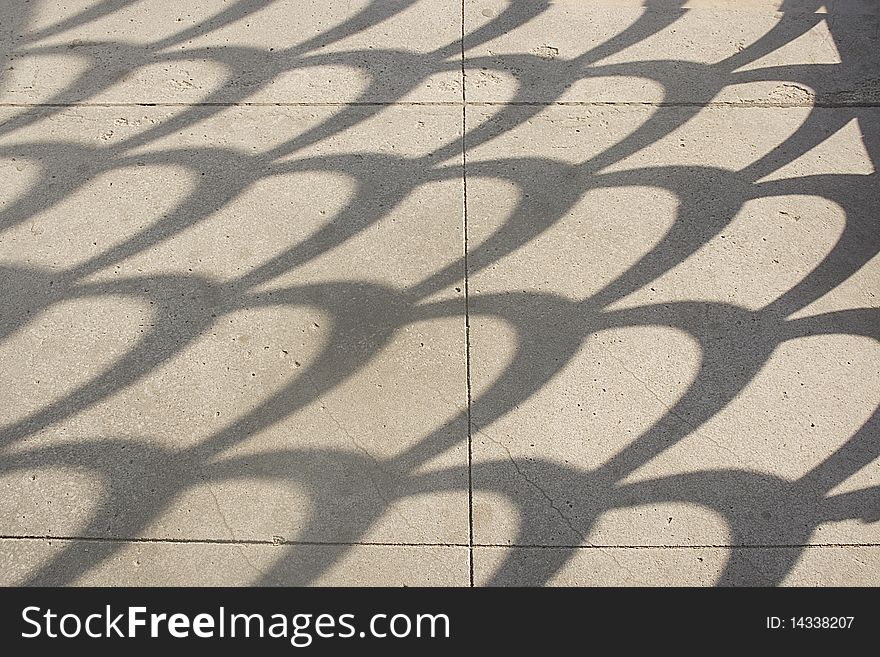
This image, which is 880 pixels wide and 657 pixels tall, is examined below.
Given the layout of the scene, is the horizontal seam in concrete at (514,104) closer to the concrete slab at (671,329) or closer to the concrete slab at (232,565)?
the concrete slab at (671,329)

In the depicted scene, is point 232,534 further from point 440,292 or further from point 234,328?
point 440,292

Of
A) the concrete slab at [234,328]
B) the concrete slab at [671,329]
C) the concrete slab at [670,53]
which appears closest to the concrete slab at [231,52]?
the concrete slab at [234,328]

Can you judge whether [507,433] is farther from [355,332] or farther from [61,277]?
[61,277]

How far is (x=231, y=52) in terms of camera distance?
4.28 metres

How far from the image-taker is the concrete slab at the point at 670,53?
13.6 ft

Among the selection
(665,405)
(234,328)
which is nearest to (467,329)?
(665,405)

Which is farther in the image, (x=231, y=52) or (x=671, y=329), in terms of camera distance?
(x=231, y=52)

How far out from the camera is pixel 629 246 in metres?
3.61

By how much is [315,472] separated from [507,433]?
70cm

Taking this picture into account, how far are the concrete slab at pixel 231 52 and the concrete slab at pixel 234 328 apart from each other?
0.51 feet

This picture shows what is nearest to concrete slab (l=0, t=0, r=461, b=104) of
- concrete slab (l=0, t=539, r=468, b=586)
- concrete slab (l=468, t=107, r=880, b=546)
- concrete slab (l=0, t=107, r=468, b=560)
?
concrete slab (l=0, t=107, r=468, b=560)

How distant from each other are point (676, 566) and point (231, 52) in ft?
10.4

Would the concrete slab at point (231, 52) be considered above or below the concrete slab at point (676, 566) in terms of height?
above

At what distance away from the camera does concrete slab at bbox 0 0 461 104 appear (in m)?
4.11
